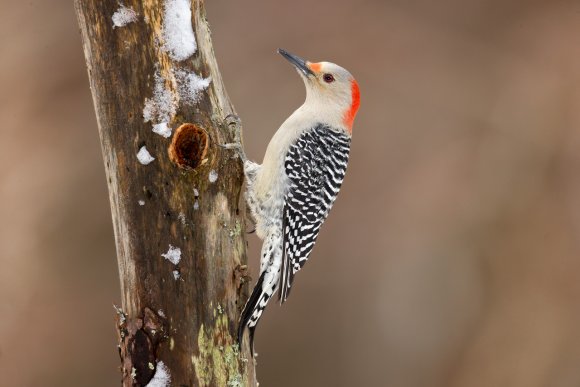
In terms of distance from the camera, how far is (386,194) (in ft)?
23.5

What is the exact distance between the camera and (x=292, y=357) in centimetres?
693

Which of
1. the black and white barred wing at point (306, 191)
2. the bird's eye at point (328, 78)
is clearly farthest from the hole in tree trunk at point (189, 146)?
the bird's eye at point (328, 78)

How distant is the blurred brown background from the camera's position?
677cm

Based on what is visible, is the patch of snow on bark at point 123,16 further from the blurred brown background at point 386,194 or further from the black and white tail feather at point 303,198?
the blurred brown background at point 386,194

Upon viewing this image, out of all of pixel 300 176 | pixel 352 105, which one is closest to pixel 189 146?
pixel 300 176

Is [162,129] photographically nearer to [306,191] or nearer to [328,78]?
[306,191]

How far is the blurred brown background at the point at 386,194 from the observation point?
6.77 m

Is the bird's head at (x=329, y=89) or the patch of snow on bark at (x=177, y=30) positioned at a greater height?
the patch of snow on bark at (x=177, y=30)

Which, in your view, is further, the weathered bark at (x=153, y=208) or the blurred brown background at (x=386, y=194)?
the blurred brown background at (x=386, y=194)

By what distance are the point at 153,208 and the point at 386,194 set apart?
162 inches

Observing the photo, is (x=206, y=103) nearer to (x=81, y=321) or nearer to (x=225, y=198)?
(x=225, y=198)

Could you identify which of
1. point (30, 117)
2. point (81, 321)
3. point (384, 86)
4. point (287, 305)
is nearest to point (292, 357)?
point (287, 305)

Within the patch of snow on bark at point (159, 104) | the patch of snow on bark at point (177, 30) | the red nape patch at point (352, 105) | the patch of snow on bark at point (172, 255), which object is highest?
the patch of snow on bark at point (177, 30)

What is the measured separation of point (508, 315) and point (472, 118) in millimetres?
1945
